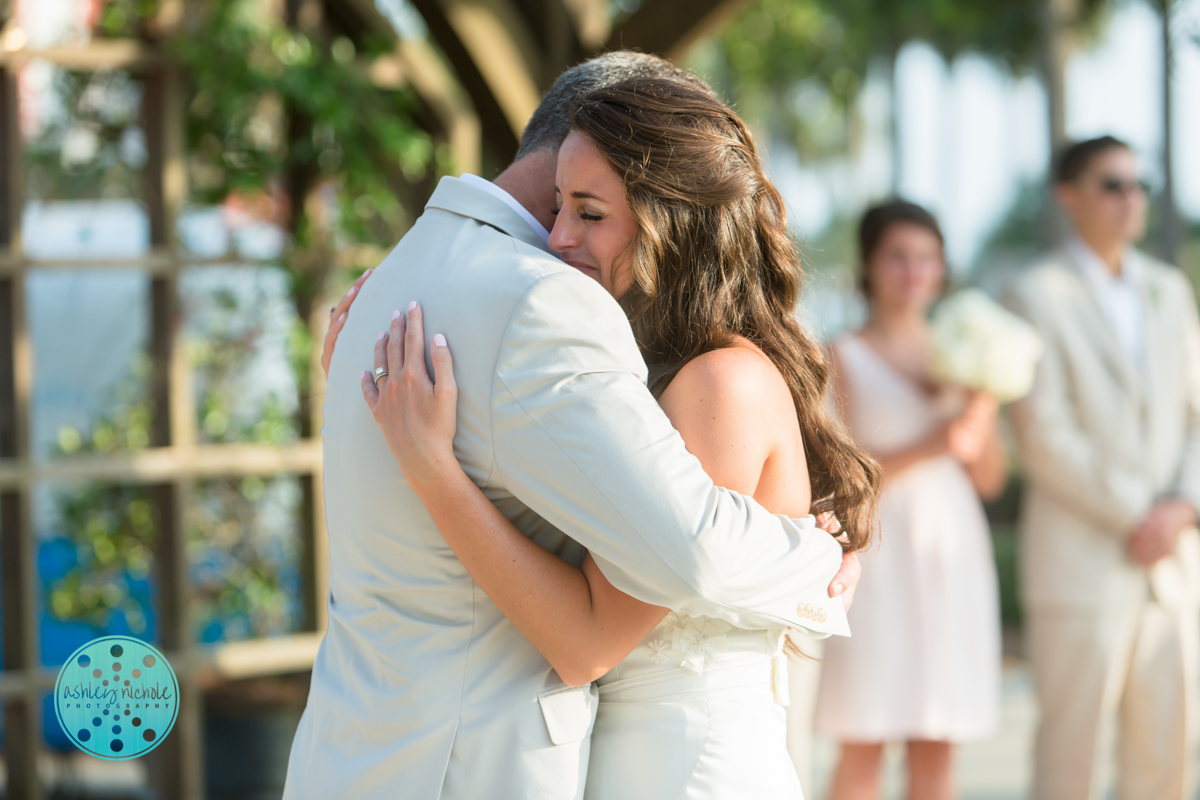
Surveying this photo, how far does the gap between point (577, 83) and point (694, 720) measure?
97 centimetres

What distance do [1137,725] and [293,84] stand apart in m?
3.44

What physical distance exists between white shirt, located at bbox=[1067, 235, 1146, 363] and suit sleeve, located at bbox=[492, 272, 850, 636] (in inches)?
109

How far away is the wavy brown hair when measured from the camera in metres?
1.50

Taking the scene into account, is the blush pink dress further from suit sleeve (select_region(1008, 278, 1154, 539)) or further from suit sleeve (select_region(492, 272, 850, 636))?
suit sleeve (select_region(492, 272, 850, 636))

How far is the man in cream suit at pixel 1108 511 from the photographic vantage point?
3.56 meters

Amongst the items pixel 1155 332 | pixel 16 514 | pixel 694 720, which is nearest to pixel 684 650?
pixel 694 720

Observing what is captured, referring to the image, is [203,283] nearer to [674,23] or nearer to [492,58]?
[492,58]

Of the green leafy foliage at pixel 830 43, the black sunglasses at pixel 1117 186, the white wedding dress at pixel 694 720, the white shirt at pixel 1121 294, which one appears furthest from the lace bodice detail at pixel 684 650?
the green leafy foliage at pixel 830 43

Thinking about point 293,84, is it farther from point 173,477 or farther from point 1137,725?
point 1137,725

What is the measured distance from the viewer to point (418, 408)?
1358 mm

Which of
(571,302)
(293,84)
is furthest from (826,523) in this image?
(293,84)

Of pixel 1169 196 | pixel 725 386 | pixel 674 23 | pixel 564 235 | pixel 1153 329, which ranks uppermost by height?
pixel 1169 196

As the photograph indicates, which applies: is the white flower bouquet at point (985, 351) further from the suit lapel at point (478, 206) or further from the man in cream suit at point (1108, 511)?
the suit lapel at point (478, 206)

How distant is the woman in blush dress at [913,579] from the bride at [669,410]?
1850mm
